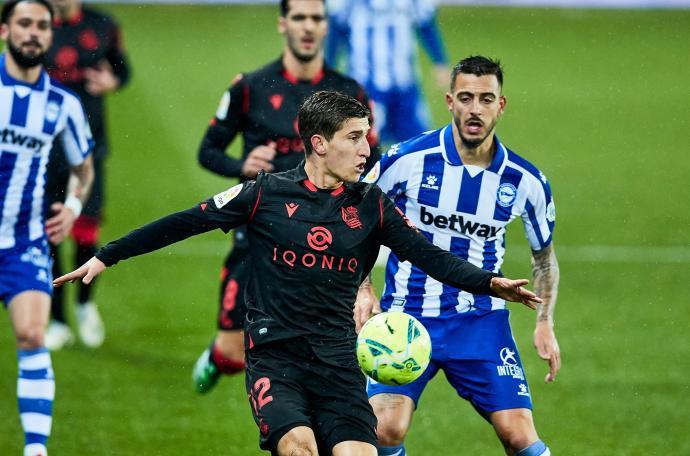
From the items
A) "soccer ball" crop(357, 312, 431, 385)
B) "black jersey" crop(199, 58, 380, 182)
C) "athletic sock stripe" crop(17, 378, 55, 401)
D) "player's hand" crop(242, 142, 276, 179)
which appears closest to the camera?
"soccer ball" crop(357, 312, 431, 385)

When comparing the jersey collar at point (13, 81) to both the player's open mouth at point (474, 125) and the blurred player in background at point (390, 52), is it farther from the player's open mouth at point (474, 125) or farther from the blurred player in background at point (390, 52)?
the blurred player in background at point (390, 52)

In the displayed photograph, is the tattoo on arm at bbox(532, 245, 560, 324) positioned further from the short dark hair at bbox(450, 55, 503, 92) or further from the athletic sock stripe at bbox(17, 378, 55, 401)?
the athletic sock stripe at bbox(17, 378, 55, 401)

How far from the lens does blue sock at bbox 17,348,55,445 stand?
714 cm

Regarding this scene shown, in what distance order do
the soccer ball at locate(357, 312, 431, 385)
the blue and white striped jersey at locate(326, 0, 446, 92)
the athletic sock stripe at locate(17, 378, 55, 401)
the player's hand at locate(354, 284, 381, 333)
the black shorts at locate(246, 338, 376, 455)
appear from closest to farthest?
1. the black shorts at locate(246, 338, 376, 455)
2. the soccer ball at locate(357, 312, 431, 385)
3. the player's hand at locate(354, 284, 381, 333)
4. the athletic sock stripe at locate(17, 378, 55, 401)
5. the blue and white striped jersey at locate(326, 0, 446, 92)

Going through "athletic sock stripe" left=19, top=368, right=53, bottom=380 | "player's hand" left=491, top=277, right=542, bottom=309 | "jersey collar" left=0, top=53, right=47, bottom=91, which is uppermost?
"jersey collar" left=0, top=53, right=47, bottom=91

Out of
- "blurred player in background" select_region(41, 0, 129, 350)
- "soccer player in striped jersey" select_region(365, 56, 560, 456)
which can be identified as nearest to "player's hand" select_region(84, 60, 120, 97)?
"blurred player in background" select_region(41, 0, 129, 350)

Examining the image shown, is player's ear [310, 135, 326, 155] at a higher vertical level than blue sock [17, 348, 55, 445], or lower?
higher

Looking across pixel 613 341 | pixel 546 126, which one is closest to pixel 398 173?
pixel 613 341

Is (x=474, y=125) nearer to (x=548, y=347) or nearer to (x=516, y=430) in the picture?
(x=548, y=347)

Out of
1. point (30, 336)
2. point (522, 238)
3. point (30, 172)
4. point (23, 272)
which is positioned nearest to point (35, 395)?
point (30, 336)

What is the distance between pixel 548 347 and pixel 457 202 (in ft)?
2.71

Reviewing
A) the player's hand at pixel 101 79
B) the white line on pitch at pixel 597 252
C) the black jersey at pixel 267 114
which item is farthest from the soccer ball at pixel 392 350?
the white line on pitch at pixel 597 252

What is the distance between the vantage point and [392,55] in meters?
14.6

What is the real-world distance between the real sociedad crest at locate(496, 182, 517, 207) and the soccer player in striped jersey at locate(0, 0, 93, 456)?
8.29 feet
